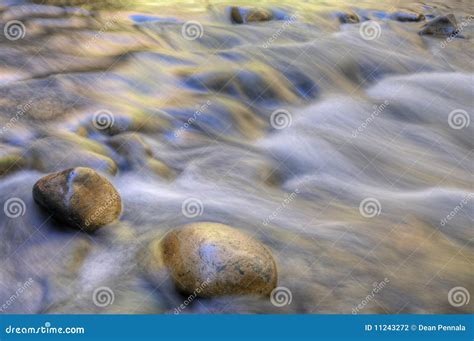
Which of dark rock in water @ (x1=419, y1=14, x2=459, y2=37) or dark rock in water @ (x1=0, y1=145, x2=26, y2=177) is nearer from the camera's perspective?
dark rock in water @ (x1=0, y1=145, x2=26, y2=177)

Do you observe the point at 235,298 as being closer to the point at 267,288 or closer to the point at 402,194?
the point at 267,288

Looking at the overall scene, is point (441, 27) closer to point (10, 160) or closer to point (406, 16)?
point (406, 16)

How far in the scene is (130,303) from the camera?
9.33 feet

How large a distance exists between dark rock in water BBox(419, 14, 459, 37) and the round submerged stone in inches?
286

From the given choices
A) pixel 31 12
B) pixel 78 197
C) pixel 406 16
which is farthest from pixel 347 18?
pixel 78 197

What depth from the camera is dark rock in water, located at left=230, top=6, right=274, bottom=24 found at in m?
7.89

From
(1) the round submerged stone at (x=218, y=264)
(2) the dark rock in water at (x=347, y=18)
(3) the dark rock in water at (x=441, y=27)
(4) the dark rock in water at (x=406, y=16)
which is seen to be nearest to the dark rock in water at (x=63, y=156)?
(1) the round submerged stone at (x=218, y=264)

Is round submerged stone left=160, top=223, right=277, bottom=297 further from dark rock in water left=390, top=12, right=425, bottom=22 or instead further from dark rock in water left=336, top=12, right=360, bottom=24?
dark rock in water left=390, top=12, right=425, bottom=22

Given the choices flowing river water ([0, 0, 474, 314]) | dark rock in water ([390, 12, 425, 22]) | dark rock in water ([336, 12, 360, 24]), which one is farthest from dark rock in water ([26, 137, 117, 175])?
dark rock in water ([390, 12, 425, 22])

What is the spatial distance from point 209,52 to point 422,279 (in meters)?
4.07

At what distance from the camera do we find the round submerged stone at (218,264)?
106 inches

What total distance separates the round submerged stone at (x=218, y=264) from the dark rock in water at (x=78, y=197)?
54 cm

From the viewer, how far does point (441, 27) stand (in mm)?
9094

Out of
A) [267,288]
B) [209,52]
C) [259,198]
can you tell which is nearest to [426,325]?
[267,288]
